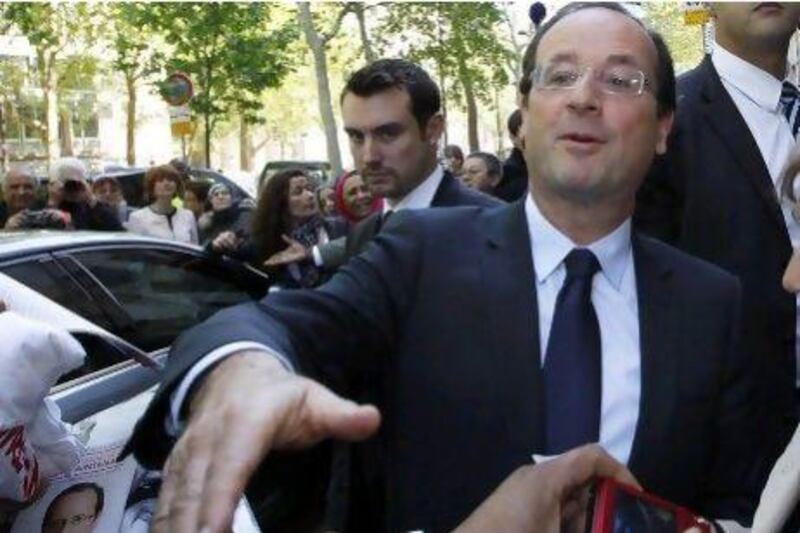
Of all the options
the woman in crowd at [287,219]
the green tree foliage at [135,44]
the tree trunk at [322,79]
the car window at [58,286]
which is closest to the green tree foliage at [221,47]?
the green tree foliage at [135,44]

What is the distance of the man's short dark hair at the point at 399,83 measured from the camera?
12.2 ft

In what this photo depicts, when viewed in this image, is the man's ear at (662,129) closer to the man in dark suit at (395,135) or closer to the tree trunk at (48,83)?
the man in dark suit at (395,135)

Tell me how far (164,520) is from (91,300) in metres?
3.11

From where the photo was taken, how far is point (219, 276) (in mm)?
5066

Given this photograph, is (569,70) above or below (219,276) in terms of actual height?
above

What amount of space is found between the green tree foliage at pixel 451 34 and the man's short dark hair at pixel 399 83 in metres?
20.5

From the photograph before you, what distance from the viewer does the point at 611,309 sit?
1.90m

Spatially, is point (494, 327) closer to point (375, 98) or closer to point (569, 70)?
point (569, 70)

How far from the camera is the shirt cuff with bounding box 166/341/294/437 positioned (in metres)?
1.18

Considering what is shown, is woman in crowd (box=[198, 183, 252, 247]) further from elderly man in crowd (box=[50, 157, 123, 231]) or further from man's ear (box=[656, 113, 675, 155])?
man's ear (box=[656, 113, 675, 155])

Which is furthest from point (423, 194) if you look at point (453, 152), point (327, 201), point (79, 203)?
point (453, 152)

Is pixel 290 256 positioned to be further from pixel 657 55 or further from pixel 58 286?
pixel 657 55

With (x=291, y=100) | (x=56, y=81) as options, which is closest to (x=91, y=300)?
(x=56, y=81)

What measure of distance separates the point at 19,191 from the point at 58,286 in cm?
505
